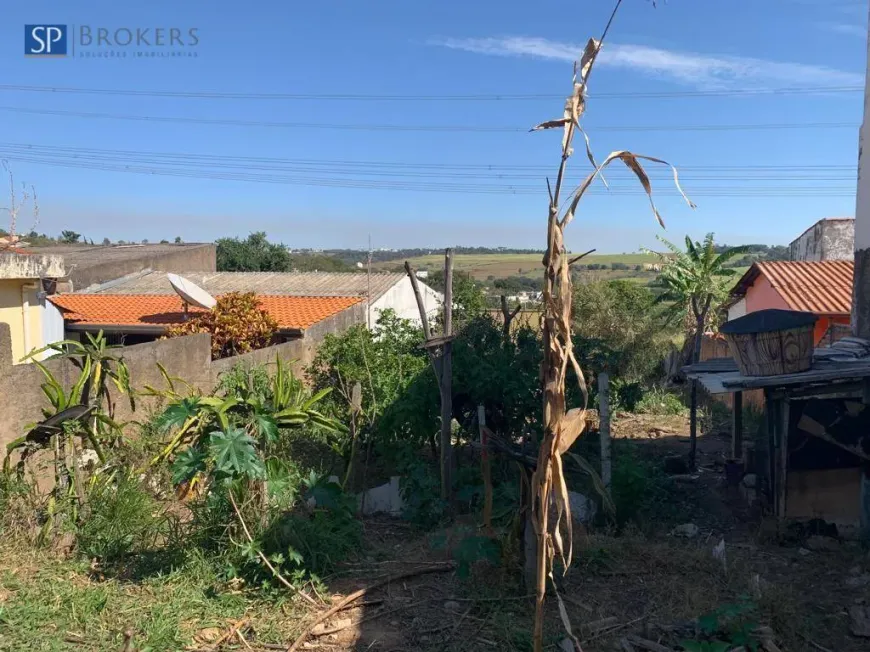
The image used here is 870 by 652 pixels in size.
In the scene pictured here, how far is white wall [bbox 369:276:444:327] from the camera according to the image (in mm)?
18109

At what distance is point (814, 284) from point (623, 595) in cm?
1623

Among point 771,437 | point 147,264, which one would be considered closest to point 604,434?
point 771,437

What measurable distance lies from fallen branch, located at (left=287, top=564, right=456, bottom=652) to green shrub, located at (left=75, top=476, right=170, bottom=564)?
1772 mm

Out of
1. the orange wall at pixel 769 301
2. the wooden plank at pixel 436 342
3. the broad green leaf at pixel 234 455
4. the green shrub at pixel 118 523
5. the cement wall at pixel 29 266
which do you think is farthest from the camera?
the orange wall at pixel 769 301

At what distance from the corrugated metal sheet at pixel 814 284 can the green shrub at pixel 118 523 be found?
1549cm

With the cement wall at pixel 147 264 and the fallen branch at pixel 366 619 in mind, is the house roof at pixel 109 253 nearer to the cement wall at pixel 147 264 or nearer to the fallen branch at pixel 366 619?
the cement wall at pixel 147 264

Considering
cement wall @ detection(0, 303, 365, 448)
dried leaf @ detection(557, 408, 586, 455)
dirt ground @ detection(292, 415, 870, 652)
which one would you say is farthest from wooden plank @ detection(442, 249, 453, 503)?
dried leaf @ detection(557, 408, 586, 455)

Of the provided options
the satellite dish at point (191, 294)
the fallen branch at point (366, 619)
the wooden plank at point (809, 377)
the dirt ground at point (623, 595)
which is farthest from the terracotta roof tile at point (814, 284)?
the fallen branch at point (366, 619)

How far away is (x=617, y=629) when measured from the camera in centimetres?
456

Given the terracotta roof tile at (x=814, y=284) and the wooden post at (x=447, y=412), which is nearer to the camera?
the wooden post at (x=447, y=412)

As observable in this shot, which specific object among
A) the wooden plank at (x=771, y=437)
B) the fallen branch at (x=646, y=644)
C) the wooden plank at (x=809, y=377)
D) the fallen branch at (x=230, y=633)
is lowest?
the fallen branch at (x=230, y=633)

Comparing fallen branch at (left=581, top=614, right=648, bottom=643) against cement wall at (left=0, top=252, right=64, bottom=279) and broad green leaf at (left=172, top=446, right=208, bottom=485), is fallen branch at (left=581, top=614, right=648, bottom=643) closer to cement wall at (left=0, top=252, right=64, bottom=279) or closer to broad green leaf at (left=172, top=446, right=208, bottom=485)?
broad green leaf at (left=172, top=446, right=208, bottom=485)

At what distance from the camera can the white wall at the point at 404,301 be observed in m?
18.1

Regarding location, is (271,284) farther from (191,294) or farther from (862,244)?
(862,244)
